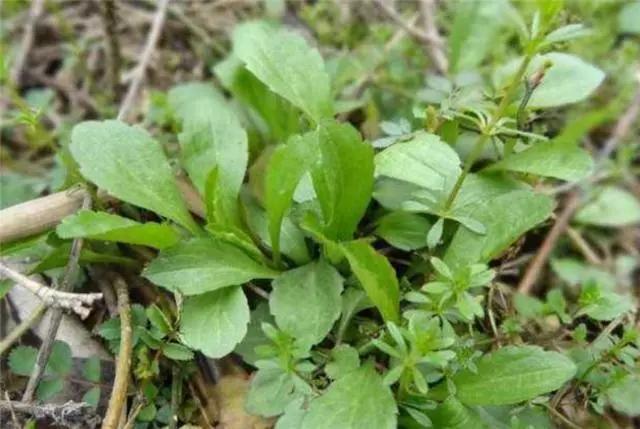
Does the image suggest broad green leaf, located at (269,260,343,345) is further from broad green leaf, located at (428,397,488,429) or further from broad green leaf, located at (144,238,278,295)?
broad green leaf, located at (428,397,488,429)

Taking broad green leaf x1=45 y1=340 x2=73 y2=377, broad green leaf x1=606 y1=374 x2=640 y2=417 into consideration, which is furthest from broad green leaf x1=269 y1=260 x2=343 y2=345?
broad green leaf x1=606 y1=374 x2=640 y2=417

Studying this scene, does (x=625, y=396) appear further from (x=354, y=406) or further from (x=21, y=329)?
(x=21, y=329)

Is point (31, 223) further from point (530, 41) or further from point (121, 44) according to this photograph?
point (121, 44)

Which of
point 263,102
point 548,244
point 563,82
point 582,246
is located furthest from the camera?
point 582,246

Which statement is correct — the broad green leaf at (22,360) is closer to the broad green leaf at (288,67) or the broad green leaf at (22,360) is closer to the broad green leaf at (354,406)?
the broad green leaf at (354,406)

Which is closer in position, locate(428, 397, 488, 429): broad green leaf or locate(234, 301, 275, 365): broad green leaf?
locate(428, 397, 488, 429): broad green leaf

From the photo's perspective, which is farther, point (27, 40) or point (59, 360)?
point (27, 40)

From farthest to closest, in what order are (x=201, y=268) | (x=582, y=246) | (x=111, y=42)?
(x=111, y=42) < (x=582, y=246) < (x=201, y=268)

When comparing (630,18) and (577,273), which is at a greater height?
(630,18)

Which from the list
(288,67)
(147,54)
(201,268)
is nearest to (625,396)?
(201,268)
